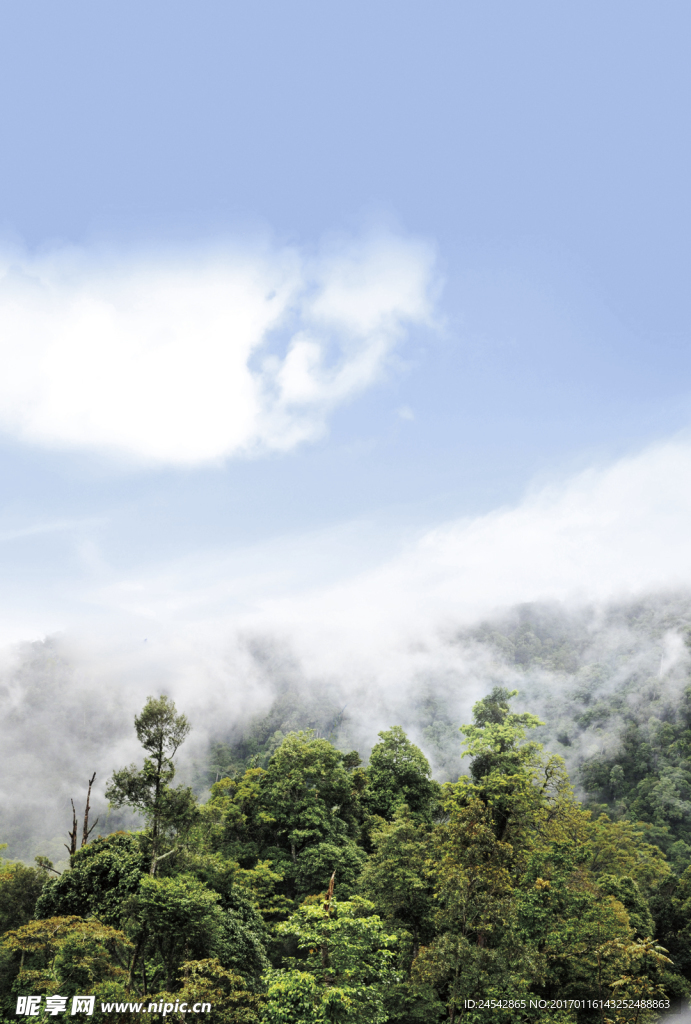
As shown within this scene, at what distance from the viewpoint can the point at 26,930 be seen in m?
18.6

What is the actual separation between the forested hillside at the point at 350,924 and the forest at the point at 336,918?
0.08 metres

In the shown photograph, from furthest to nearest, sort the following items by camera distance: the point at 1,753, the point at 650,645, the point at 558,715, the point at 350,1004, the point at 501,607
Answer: the point at 501,607
the point at 650,645
the point at 558,715
the point at 1,753
the point at 350,1004

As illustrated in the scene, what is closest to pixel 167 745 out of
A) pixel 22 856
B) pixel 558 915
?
pixel 558 915

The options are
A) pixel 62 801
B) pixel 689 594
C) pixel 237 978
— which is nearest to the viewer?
pixel 237 978

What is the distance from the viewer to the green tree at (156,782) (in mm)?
19016

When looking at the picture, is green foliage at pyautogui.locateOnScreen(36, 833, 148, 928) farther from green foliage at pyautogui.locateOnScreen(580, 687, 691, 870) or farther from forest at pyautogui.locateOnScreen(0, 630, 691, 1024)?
green foliage at pyautogui.locateOnScreen(580, 687, 691, 870)

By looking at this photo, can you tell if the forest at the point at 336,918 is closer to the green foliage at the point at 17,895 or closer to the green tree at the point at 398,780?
the green foliage at the point at 17,895

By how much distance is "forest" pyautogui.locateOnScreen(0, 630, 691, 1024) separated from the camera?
15.5 meters

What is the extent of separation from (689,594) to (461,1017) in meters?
140

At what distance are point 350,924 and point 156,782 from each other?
813cm

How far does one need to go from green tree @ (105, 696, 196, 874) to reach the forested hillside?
6cm

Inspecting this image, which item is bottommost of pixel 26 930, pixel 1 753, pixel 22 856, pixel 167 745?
pixel 22 856

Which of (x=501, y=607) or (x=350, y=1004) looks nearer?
(x=350, y=1004)

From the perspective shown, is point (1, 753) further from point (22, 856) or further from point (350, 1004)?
point (350, 1004)
